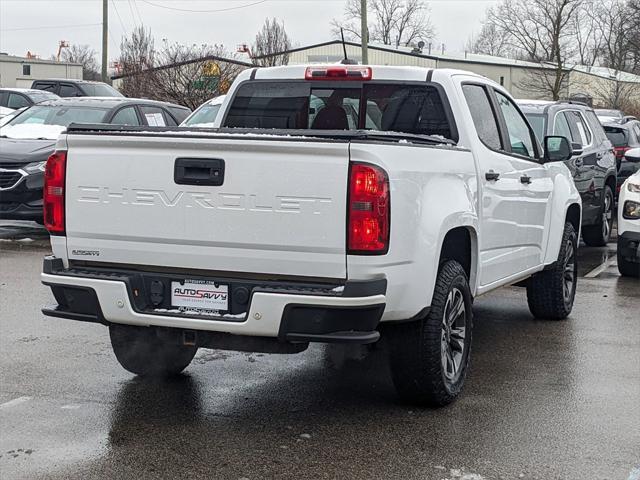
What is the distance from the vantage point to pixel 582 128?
12625 millimetres

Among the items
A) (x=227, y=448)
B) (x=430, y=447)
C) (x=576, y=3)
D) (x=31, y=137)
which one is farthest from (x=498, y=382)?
(x=576, y=3)

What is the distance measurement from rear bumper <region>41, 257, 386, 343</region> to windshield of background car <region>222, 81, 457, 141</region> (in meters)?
1.74

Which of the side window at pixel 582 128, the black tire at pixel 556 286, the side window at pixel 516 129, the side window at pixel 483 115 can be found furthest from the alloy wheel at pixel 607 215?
the side window at pixel 483 115

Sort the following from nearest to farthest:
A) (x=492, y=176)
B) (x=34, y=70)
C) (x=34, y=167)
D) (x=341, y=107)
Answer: (x=492, y=176)
(x=341, y=107)
(x=34, y=167)
(x=34, y=70)

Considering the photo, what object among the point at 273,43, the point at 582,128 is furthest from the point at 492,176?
the point at 273,43

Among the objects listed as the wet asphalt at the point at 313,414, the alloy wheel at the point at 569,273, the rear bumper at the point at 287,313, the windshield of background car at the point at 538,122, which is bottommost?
the wet asphalt at the point at 313,414

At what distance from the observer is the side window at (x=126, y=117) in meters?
13.9

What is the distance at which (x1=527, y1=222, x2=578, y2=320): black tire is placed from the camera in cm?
827

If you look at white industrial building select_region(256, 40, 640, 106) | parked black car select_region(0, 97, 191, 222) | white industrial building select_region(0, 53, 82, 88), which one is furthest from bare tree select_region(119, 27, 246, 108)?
white industrial building select_region(0, 53, 82, 88)

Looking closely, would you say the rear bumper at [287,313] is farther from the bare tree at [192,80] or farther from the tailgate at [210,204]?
the bare tree at [192,80]

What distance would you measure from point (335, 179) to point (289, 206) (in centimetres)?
27

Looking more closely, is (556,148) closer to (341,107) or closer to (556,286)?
(556,286)

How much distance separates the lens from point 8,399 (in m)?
5.84

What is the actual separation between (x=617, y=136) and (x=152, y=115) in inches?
342
